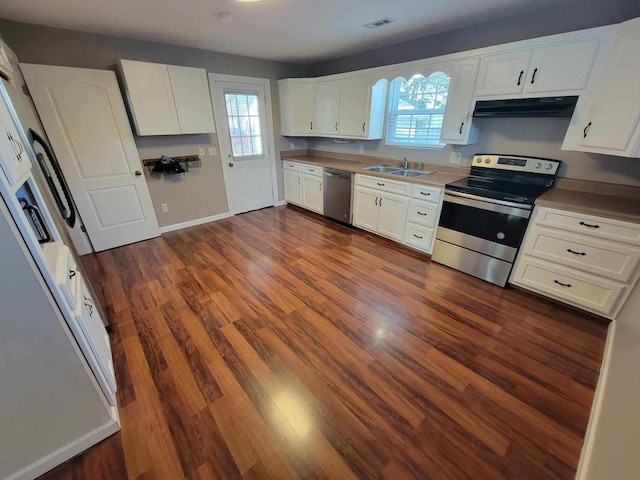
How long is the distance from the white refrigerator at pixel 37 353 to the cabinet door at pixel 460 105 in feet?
10.7

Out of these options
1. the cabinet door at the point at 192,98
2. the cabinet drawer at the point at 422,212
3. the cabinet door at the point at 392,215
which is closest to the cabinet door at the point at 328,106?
the cabinet door at the point at 392,215

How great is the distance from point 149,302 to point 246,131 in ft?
9.69

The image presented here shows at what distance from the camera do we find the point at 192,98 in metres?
3.34

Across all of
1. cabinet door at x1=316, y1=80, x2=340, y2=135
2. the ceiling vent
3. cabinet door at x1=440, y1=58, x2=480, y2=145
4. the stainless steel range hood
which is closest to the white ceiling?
the ceiling vent

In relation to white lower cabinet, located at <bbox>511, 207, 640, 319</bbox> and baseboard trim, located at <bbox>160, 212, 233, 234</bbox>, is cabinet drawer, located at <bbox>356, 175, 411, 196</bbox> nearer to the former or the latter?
white lower cabinet, located at <bbox>511, 207, 640, 319</bbox>

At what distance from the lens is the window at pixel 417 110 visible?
3094 mm

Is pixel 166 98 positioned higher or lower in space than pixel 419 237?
higher

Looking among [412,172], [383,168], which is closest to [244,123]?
[383,168]

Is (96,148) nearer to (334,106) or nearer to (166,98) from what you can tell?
(166,98)

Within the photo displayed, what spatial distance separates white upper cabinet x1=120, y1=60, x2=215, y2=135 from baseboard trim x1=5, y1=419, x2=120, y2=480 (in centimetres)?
301

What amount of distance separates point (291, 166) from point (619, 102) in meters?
3.78

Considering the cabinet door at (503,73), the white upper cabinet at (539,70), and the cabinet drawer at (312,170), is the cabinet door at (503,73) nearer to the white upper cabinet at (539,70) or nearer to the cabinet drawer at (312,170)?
the white upper cabinet at (539,70)

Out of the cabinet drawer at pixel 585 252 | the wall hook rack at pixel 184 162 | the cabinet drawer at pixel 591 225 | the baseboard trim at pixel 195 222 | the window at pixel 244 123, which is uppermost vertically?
the window at pixel 244 123

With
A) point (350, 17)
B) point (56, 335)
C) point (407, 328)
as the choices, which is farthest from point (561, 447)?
point (350, 17)
